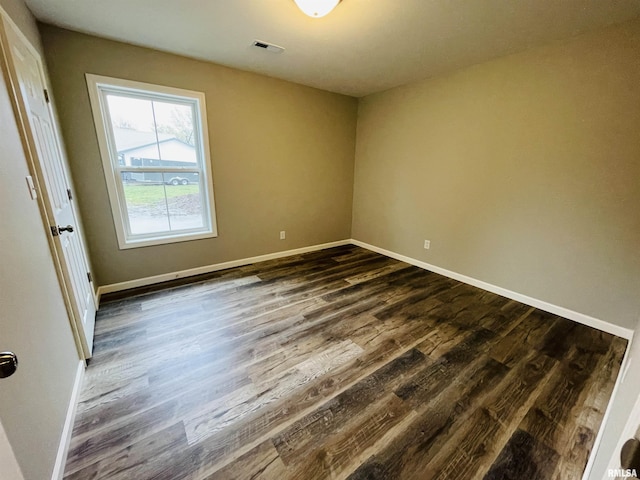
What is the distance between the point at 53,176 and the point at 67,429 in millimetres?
1571

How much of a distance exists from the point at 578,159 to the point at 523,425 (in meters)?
2.18

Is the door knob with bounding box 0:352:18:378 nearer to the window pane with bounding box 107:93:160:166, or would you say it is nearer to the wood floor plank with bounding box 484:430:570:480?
the wood floor plank with bounding box 484:430:570:480

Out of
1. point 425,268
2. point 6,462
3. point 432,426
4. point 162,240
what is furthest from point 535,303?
point 162,240

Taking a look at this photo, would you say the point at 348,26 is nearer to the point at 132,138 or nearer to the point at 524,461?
the point at 132,138

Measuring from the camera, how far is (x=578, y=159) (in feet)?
7.23

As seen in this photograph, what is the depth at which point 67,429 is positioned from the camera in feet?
4.25

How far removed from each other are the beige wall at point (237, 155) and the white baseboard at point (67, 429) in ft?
4.71

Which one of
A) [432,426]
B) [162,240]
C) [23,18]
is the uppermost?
[23,18]

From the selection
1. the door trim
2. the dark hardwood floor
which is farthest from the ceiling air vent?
the door trim

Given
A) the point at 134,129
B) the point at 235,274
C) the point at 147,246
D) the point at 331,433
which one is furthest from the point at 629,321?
the point at 134,129

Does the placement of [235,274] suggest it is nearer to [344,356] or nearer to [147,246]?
[147,246]

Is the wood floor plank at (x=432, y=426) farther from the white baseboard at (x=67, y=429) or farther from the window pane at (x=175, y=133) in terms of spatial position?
the window pane at (x=175, y=133)

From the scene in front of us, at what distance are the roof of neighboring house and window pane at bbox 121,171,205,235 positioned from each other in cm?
27

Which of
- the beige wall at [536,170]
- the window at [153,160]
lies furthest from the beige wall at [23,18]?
the beige wall at [536,170]
